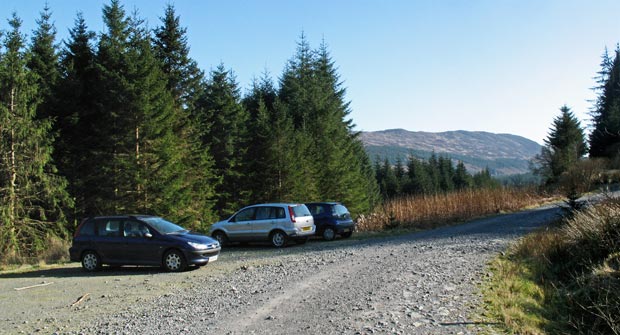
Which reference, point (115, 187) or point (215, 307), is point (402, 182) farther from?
point (215, 307)

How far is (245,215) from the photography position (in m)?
19.0

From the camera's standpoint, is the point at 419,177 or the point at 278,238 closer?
the point at 278,238

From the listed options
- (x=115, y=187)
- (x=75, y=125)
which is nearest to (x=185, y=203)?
(x=115, y=187)

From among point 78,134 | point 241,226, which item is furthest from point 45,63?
point 241,226

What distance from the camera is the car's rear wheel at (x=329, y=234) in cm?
2081

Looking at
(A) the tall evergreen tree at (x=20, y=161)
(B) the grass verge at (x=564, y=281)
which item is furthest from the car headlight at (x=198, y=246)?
(A) the tall evergreen tree at (x=20, y=161)

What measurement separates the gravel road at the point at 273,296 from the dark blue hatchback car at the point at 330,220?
19.5 feet

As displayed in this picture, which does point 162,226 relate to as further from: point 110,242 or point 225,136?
point 225,136

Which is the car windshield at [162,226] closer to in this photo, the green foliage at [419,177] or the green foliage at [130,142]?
the green foliage at [130,142]

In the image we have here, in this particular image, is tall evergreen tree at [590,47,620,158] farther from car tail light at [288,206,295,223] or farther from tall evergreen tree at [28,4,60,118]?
tall evergreen tree at [28,4,60,118]

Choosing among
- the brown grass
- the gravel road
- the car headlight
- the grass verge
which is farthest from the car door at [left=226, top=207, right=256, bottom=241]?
the grass verge

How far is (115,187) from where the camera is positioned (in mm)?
24578

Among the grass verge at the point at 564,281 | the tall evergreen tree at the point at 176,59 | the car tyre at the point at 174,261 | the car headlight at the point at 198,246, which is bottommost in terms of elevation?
the grass verge at the point at 564,281

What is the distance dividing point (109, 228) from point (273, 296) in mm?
7349
